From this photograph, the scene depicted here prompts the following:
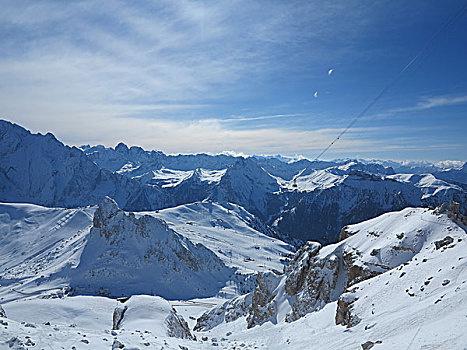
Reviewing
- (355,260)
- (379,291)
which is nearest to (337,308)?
(379,291)

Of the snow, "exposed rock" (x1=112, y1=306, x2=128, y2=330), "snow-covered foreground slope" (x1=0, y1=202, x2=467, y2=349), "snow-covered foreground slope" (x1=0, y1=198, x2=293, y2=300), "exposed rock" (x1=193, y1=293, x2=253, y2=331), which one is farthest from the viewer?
"snow-covered foreground slope" (x1=0, y1=198, x2=293, y2=300)

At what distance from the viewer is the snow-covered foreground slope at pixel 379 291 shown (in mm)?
15805

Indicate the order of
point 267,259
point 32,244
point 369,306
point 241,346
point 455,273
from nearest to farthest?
point 455,273, point 369,306, point 241,346, point 32,244, point 267,259

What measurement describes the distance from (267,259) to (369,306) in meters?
137

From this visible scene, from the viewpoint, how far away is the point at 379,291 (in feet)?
76.5

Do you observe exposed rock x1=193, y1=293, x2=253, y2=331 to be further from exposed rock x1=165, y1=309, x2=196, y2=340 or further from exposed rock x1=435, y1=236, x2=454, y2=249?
exposed rock x1=435, y1=236, x2=454, y2=249

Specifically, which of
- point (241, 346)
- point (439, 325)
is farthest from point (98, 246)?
point (439, 325)

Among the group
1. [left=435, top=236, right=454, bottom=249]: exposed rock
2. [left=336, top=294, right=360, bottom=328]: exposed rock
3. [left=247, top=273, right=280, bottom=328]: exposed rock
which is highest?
[left=435, top=236, right=454, bottom=249]: exposed rock

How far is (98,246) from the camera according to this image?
11838 cm

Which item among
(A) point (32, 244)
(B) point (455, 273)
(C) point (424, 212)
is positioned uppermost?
(C) point (424, 212)

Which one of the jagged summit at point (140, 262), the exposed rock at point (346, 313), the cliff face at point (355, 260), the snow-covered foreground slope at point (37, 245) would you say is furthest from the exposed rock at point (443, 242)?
the snow-covered foreground slope at point (37, 245)

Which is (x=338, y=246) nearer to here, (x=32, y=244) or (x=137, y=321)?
(x=137, y=321)

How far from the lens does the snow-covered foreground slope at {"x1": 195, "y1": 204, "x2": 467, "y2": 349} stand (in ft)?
51.9

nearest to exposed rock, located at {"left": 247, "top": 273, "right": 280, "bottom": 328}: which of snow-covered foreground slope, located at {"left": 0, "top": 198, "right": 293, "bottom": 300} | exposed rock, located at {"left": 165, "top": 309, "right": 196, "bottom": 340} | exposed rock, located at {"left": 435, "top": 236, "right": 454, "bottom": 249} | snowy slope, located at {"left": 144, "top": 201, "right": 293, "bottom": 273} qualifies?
exposed rock, located at {"left": 165, "top": 309, "right": 196, "bottom": 340}
